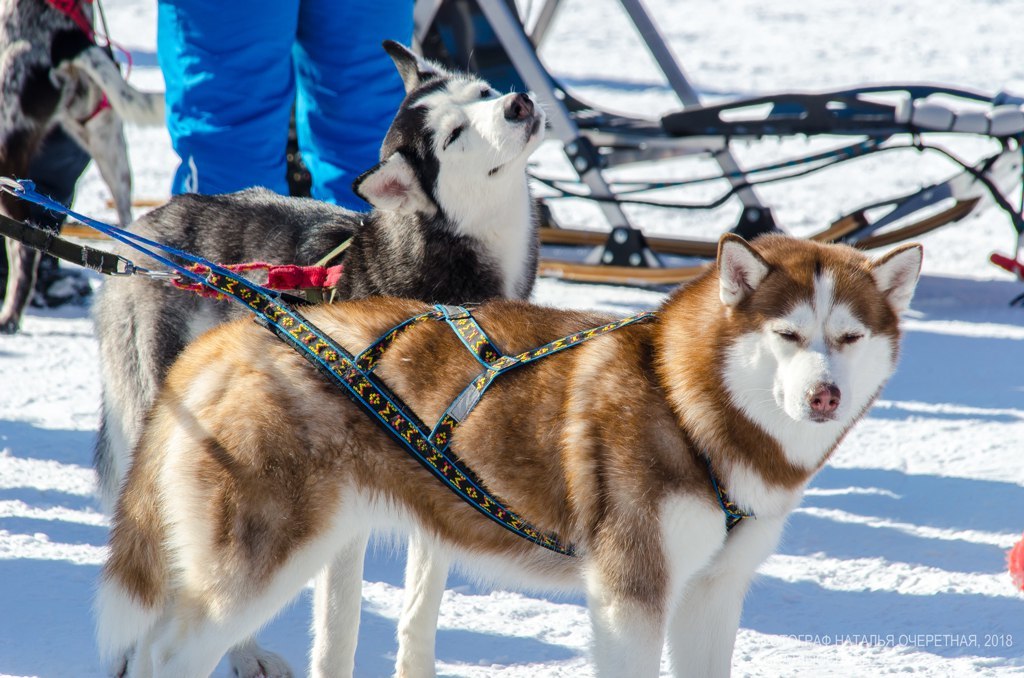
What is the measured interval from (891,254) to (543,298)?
3498mm

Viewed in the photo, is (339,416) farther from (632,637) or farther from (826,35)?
(826,35)

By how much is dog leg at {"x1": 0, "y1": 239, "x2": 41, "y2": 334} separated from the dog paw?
2.79m

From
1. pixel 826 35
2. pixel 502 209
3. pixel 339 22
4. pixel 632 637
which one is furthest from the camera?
pixel 826 35

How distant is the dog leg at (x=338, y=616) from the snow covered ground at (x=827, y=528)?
191 mm

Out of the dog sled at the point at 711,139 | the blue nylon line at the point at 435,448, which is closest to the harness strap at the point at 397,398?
the blue nylon line at the point at 435,448

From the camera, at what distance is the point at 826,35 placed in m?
11.3

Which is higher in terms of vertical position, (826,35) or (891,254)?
(826,35)

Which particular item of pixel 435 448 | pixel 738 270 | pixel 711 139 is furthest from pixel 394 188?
pixel 711 139

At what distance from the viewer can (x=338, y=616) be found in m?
2.38

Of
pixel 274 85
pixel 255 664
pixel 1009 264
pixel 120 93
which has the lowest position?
pixel 255 664

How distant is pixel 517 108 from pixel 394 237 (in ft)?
1.43

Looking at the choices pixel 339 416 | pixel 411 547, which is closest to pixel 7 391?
pixel 411 547

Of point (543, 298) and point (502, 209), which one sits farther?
point (543, 298)

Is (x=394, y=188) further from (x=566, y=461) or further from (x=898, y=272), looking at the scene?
(x=898, y=272)
